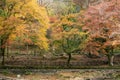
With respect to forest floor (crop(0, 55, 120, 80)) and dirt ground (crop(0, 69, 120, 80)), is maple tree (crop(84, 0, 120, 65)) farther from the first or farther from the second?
dirt ground (crop(0, 69, 120, 80))

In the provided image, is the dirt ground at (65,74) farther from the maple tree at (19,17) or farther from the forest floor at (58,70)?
the maple tree at (19,17)

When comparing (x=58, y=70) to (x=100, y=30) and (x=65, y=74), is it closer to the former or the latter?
(x=65, y=74)

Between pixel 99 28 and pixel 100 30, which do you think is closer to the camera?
pixel 99 28

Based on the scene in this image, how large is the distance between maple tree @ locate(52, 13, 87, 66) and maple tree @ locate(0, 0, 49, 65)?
2010mm

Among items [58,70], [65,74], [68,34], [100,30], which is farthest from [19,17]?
[100,30]

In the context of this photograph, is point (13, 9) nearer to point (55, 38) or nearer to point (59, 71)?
point (55, 38)

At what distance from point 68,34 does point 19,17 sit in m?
6.88

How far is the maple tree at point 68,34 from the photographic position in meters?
37.6

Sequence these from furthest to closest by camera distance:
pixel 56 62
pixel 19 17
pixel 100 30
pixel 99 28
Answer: pixel 56 62
pixel 100 30
pixel 99 28
pixel 19 17

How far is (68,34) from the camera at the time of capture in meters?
37.4

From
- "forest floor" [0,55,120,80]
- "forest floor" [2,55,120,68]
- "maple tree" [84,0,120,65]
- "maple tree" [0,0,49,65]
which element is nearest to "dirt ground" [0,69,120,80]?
"forest floor" [0,55,120,80]

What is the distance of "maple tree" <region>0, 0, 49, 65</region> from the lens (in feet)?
110

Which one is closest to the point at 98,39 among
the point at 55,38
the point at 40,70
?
the point at 55,38

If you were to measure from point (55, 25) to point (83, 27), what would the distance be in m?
3.81
